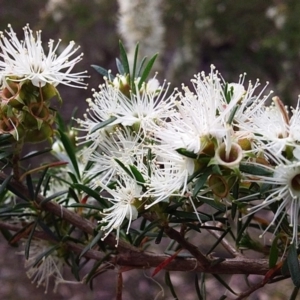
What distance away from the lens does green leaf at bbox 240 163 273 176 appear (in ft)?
1.14

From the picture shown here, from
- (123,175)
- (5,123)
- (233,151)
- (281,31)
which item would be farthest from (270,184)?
(281,31)

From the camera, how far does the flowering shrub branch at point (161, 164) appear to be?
357mm

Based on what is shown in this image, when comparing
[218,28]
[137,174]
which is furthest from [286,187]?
[218,28]

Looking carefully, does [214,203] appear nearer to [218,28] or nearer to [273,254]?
[273,254]

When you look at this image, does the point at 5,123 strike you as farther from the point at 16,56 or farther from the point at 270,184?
the point at 270,184

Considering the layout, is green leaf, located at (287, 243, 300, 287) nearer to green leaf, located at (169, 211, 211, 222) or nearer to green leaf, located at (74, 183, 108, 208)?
green leaf, located at (169, 211, 211, 222)

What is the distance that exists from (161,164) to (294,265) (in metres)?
0.14

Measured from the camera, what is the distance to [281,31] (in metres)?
1.36

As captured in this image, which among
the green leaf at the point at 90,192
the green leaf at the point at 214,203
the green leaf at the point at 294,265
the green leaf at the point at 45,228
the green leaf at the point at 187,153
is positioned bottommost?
the green leaf at the point at 294,265

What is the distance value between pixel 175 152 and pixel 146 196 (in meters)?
0.05

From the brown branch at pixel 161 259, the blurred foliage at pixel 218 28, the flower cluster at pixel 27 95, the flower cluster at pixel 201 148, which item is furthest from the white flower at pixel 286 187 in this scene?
the blurred foliage at pixel 218 28

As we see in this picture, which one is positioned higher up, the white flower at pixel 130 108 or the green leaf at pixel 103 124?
the white flower at pixel 130 108

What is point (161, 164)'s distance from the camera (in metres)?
0.43

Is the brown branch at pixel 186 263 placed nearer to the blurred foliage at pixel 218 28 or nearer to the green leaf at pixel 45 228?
the green leaf at pixel 45 228
